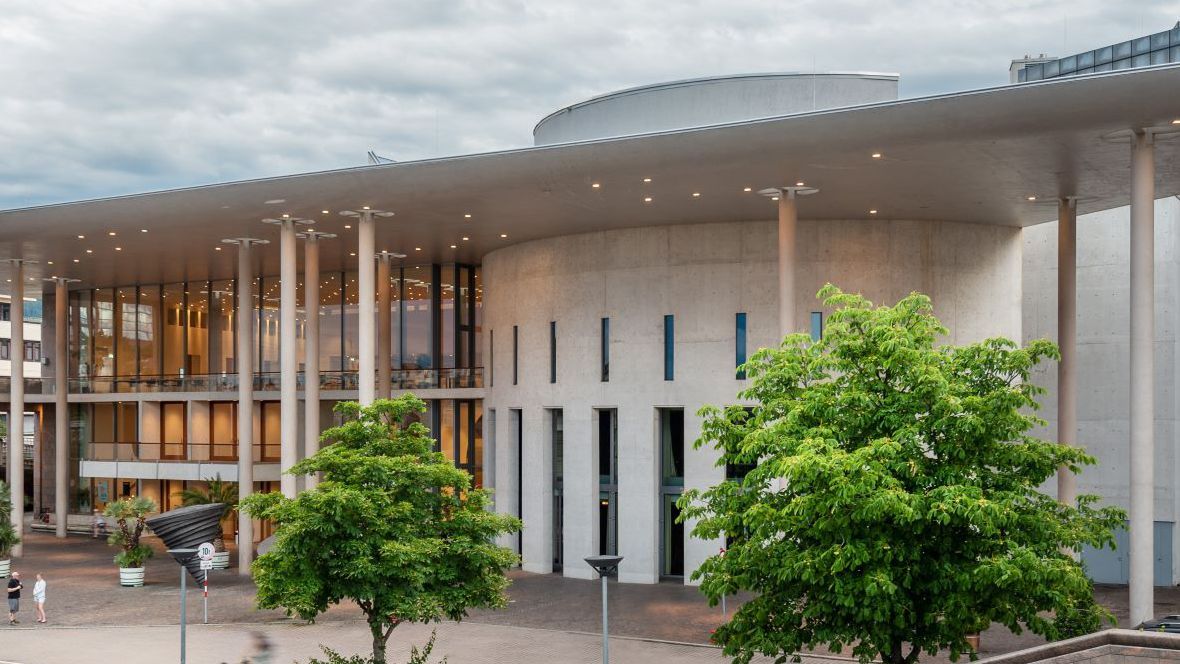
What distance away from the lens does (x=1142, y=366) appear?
891 inches

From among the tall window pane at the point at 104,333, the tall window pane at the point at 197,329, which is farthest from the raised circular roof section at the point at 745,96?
the tall window pane at the point at 104,333

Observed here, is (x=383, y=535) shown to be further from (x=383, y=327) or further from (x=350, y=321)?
(x=350, y=321)

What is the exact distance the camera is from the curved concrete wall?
32062mm

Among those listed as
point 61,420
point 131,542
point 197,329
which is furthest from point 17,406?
point 131,542

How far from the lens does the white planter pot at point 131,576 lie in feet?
110

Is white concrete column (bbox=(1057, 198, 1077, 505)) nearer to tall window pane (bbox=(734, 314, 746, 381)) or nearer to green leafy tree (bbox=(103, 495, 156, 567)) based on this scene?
tall window pane (bbox=(734, 314, 746, 381))

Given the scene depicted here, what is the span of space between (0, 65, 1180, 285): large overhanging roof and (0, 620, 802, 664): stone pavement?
10.3m

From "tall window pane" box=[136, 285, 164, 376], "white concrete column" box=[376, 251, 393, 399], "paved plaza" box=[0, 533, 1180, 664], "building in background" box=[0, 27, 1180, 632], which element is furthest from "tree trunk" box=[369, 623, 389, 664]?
"tall window pane" box=[136, 285, 164, 376]

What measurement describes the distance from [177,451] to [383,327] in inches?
481

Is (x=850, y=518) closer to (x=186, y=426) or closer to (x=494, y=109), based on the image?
(x=494, y=109)

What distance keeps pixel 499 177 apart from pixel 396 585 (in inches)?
439

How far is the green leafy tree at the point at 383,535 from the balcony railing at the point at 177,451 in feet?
87.0

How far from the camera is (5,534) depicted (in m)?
35.5

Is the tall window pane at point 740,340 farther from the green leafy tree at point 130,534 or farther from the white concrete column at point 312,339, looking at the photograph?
the green leafy tree at point 130,534
